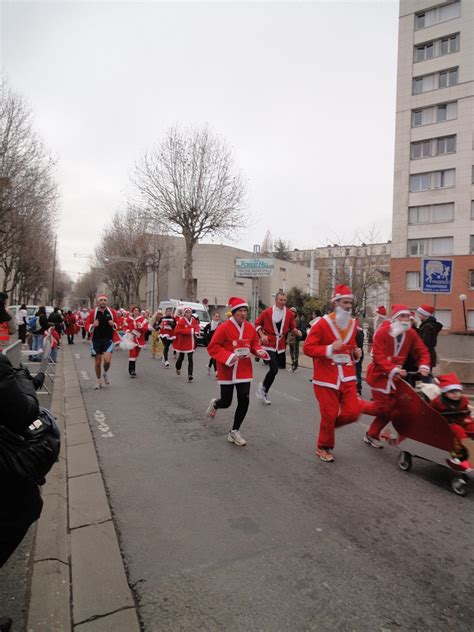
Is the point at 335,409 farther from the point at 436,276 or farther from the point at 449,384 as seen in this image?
the point at 436,276

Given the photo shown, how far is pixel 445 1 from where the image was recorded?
34.2 m

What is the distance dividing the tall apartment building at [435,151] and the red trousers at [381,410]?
29878 mm

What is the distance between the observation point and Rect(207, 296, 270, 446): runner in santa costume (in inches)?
235

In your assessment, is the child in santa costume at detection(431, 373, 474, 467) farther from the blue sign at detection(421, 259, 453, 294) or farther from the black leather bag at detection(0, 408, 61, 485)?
the blue sign at detection(421, 259, 453, 294)

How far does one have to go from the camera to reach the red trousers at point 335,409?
17.5 ft

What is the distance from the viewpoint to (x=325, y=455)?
538 centimetres

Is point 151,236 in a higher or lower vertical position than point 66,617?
higher

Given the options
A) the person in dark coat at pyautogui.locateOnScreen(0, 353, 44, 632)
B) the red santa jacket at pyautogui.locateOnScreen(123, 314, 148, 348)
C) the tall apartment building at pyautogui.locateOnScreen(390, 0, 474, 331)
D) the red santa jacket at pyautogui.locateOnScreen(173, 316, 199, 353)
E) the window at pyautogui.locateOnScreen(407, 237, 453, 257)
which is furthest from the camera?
the window at pyautogui.locateOnScreen(407, 237, 453, 257)

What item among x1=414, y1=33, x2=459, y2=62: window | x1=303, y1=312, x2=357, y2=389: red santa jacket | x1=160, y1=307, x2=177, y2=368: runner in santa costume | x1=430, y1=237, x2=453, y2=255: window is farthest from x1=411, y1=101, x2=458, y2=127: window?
x1=303, y1=312, x2=357, y2=389: red santa jacket

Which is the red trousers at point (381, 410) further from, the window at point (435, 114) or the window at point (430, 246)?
the window at point (435, 114)

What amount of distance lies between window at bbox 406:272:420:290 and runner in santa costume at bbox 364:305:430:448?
3209cm

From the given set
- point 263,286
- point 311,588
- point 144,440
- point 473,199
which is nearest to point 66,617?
point 311,588

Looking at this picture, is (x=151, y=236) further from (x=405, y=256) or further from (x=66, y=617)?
(x=66, y=617)

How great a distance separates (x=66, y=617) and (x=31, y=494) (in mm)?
850
